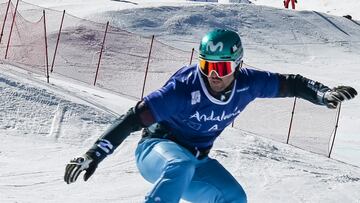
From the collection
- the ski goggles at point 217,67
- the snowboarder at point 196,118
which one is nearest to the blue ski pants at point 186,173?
the snowboarder at point 196,118

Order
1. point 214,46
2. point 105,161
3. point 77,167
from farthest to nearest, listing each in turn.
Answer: point 105,161
point 214,46
point 77,167

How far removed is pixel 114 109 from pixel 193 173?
6500mm

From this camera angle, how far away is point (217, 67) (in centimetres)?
445

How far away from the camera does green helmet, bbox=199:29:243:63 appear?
14.6 feet

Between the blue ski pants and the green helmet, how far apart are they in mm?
623

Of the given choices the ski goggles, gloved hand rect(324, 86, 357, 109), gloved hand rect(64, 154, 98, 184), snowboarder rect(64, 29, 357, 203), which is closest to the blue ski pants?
snowboarder rect(64, 29, 357, 203)

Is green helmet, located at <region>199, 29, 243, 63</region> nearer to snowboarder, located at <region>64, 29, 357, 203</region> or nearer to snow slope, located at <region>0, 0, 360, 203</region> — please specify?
snowboarder, located at <region>64, 29, 357, 203</region>

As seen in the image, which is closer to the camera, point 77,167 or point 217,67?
point 77,167

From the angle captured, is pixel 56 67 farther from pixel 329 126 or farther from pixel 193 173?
pixel 193 173

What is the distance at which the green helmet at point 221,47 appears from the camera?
4438 millimetres

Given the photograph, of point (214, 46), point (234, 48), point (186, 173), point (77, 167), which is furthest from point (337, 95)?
point (77, 167)

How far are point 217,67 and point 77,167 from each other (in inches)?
42.3

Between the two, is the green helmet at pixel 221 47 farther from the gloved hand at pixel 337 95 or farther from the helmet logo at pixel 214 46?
the gloved hand at pixel 337 95

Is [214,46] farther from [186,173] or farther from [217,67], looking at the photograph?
[186,173]
